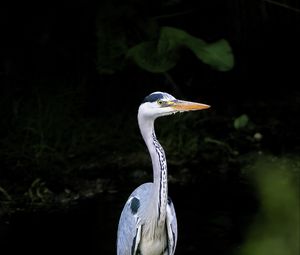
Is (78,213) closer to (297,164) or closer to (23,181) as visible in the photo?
(23,181)

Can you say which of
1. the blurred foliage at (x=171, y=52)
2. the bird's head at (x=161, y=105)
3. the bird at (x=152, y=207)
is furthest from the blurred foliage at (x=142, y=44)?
the bird's head at (x=161, y=105)

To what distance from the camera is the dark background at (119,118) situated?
17.4 ft

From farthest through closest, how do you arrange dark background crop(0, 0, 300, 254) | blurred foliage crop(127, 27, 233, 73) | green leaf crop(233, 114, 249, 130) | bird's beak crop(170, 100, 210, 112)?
1. green leaf crop(233, 114, 249, 130)
2. blurred foliage crop(127, 27, 233, 73)
3. dark background crop(0, 0, 300, 254)
4. bird's beak crop(170, 100, 210, 112)

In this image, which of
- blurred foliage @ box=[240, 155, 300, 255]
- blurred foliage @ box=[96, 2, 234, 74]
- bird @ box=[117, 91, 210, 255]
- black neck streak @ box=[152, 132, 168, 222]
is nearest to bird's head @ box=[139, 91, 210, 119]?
bird @ box=[117, 91, 210, 255]

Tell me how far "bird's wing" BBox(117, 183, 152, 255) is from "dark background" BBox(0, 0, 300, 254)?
0.89 m

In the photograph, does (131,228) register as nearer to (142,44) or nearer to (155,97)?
(155,97)

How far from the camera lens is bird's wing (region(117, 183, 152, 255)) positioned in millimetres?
3904

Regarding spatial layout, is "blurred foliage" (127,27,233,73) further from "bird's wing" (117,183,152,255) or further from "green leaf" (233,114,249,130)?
"bird's wing" (117,183,152,255)

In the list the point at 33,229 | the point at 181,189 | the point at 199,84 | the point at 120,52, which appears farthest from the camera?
the point at 199,84

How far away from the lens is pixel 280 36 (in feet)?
25.1

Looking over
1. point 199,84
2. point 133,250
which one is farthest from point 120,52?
point 133,250

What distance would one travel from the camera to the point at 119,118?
683 centimetres

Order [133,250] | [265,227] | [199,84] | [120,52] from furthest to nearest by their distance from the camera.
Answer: [199,84]
[120,52]
[265,227]
[133,250]

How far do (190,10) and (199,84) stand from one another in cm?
78
